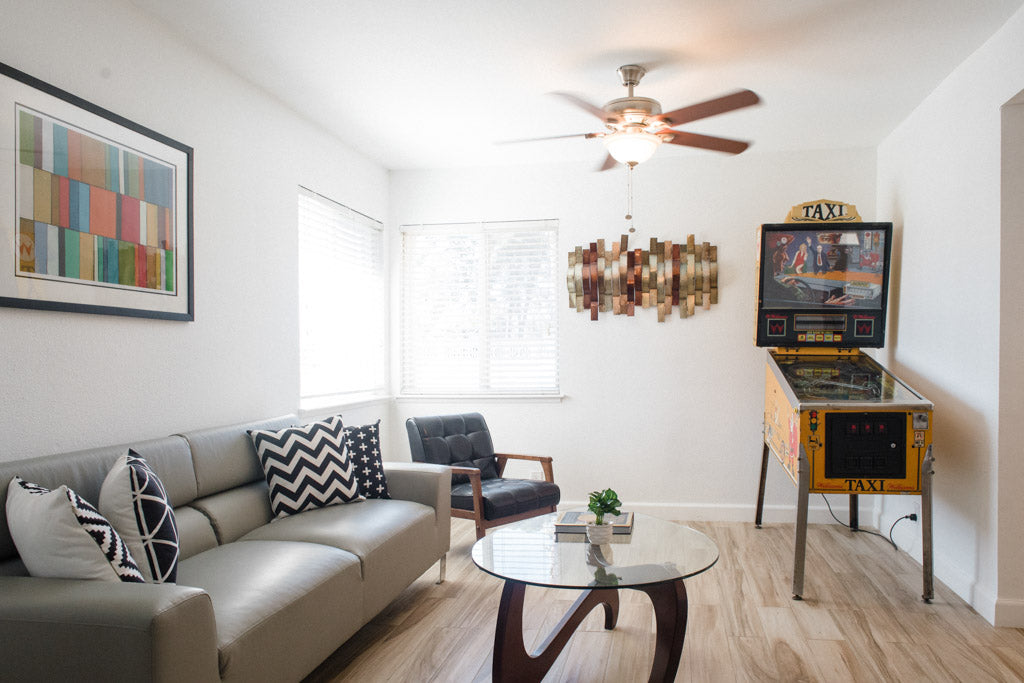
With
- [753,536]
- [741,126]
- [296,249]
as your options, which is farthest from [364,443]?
[741,126]

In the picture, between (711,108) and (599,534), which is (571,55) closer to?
(711,108)

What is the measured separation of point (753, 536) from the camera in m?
4.45

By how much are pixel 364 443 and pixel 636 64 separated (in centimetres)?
221

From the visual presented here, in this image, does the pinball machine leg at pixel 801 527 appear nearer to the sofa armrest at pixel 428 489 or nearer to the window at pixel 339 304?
the sofa armrest at pixel 428 489

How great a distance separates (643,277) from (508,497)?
1.91 meters

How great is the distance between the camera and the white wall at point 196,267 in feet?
7.82

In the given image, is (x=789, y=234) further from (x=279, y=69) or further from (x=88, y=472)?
(x=88, y=472)

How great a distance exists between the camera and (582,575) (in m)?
2.31

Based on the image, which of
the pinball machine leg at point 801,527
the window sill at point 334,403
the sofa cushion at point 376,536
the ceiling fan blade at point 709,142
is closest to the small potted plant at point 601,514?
the sofa cushion at point 376,536

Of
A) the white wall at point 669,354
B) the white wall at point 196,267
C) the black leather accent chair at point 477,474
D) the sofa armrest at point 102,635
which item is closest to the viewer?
the sofa armrest at point 102,635

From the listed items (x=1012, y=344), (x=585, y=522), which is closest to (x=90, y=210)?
(x=585, y=522)

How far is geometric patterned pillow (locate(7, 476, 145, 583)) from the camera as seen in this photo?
182cm

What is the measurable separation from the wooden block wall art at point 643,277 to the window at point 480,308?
249 millimetres

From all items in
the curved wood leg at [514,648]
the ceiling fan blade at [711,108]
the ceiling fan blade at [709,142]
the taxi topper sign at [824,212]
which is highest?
the ceiling fan blade at [711,108]
